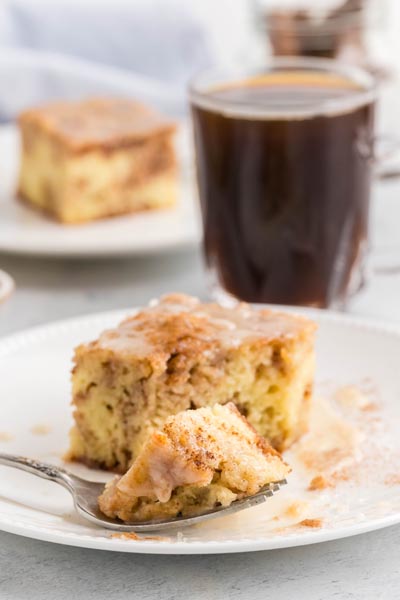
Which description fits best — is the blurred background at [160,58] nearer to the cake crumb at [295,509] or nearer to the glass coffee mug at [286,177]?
the glass coffee mug at [286,177]

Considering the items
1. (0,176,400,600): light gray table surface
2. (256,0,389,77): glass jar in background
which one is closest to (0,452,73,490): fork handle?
(0,176,400,600): light gray table surface

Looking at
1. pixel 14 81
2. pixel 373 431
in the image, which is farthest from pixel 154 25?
Result: pixel 373 431

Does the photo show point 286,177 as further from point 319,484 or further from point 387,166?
point 319,484

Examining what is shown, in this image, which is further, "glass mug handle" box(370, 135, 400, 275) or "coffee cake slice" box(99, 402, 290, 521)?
"glass mug handle" box(370, 135, 400, 275)

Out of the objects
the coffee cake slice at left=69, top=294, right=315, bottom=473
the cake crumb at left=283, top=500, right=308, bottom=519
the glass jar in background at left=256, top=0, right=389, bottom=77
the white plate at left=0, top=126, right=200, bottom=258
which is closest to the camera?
the cake crumb at left=283, top=500, right=308, bottom=519

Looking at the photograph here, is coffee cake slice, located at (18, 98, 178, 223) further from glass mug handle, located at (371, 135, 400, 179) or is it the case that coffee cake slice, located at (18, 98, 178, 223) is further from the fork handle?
the fork handle

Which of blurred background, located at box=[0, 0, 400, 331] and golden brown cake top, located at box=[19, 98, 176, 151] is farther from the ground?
golden brown cake top, located at box=[19, 98, 176, 151]
